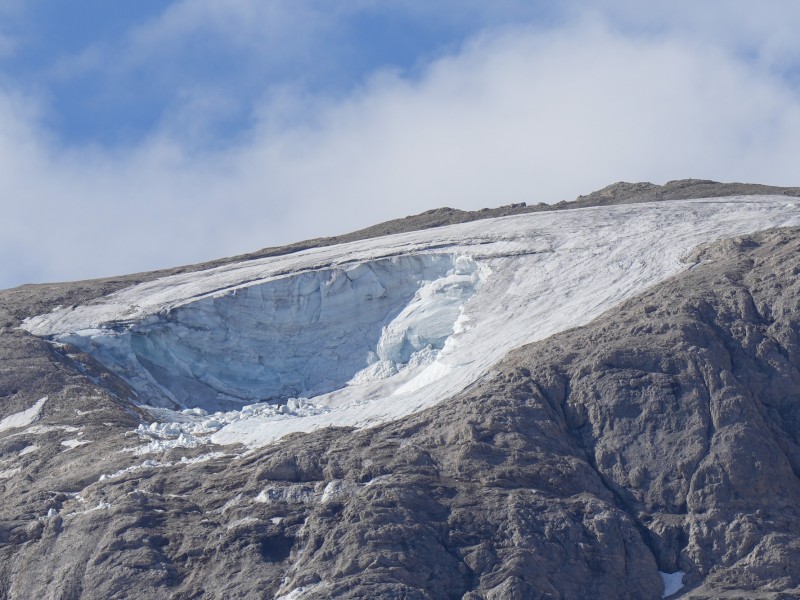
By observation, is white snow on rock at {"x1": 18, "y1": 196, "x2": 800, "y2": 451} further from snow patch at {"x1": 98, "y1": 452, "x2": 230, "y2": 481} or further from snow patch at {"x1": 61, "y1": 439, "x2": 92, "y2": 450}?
snow patch at {"x1": 98, "y1": 452, "x2": 230, "y2": 481}

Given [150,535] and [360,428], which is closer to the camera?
[150,535]

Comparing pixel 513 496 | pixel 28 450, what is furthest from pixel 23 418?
pixel 513 496

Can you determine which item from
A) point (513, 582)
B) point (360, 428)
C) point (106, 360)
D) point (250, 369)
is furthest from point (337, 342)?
point (513, 582)

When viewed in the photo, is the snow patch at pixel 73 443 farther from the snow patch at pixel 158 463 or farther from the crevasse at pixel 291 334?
the crevasse at pixel 291 334

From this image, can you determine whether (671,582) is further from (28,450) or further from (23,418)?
(23,418)

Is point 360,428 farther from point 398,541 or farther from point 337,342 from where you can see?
point 337,342

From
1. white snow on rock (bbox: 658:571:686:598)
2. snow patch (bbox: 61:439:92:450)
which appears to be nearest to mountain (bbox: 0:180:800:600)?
white snow on rock (bbox: 658:571:686:598)

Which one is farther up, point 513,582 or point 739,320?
point 739,320

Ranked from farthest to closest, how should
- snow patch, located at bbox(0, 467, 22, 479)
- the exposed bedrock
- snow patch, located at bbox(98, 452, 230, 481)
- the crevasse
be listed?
the crevasse → snow patch, located at bbox(0, 467, 22, 479) → snow patch, located at bbox(98, 452, 230, 481) → the exposed bedrock
